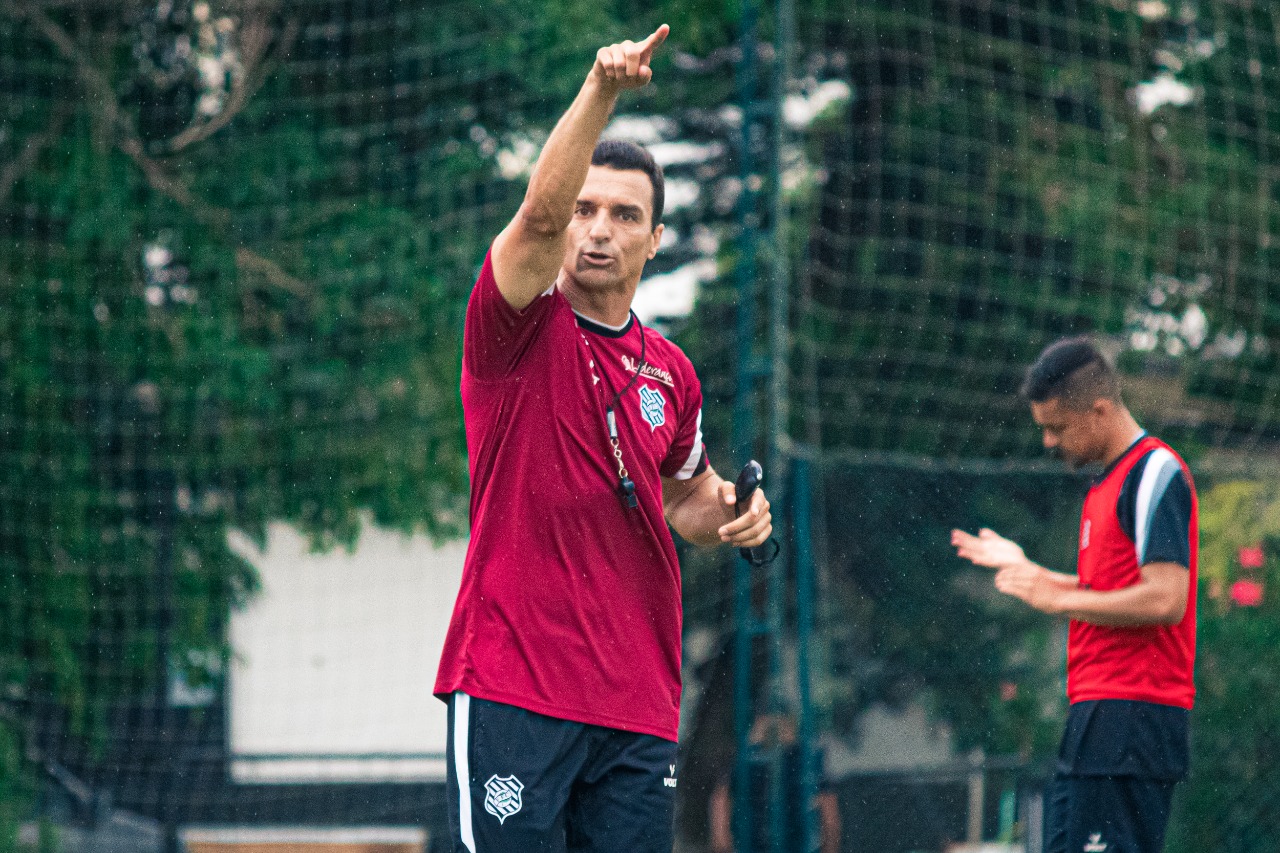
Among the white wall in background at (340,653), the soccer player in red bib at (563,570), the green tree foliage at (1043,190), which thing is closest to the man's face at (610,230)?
the soccer player in red bib at (563,570)

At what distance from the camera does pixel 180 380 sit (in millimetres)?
6680

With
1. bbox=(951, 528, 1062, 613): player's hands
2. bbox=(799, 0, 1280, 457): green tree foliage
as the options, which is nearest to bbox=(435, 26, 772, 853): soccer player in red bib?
bbox=(951, 528, 1062, 613): player's hands

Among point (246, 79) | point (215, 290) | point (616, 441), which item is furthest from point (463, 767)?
point (246, 79)

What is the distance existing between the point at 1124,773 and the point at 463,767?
185cm

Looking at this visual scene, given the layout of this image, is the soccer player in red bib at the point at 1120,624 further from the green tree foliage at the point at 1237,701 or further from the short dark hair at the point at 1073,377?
the green tree foliage at the point at 1237,701

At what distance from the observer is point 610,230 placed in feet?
8.36

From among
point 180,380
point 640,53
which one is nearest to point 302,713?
point 180,380

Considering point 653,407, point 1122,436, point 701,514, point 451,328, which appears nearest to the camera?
point 653,407

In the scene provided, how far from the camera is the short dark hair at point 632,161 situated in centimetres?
265

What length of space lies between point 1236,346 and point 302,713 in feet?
17.1

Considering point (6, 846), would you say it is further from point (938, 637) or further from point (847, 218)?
point (847, 218)

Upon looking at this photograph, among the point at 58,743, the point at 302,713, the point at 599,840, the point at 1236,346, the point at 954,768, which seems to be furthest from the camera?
the point at 302,713

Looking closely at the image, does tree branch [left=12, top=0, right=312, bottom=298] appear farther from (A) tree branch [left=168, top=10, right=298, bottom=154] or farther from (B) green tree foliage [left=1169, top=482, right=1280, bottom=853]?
(B) green tree foliage [left=1169, top=482, right=1280, bottom=853]

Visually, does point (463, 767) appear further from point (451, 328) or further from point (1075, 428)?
point (451, 328)
